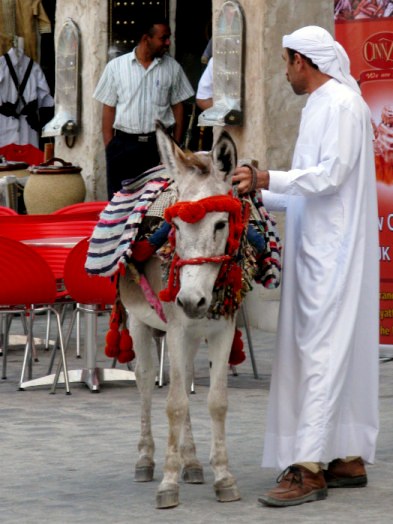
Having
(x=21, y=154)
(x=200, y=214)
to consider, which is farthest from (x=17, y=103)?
Result: (x=200, y=214)

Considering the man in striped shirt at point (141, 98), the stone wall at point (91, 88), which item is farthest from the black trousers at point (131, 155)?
the stone wall at point (91, 88)

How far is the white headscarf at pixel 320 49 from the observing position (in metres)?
7.15

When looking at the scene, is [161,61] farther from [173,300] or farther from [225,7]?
[173,300]

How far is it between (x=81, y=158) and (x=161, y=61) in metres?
1.65

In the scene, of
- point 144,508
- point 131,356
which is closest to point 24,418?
point 131,356

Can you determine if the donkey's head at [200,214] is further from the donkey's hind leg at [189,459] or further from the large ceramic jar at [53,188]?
the large ceramic jar at [53,188]

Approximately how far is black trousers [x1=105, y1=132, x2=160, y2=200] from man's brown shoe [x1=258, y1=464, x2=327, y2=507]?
719 cm

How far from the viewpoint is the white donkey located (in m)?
6.78

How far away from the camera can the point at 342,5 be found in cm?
1122

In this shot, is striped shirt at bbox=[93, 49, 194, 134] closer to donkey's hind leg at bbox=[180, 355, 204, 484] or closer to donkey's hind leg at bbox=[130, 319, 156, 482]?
donkey's hind leg at bbox=[130, 319, 156, 482]

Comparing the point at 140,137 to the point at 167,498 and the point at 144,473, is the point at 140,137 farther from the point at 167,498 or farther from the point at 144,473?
the point at 167,498

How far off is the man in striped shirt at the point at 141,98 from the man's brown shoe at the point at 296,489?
724 centimetres

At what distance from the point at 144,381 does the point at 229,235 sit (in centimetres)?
124

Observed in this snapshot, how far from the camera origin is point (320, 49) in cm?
716
